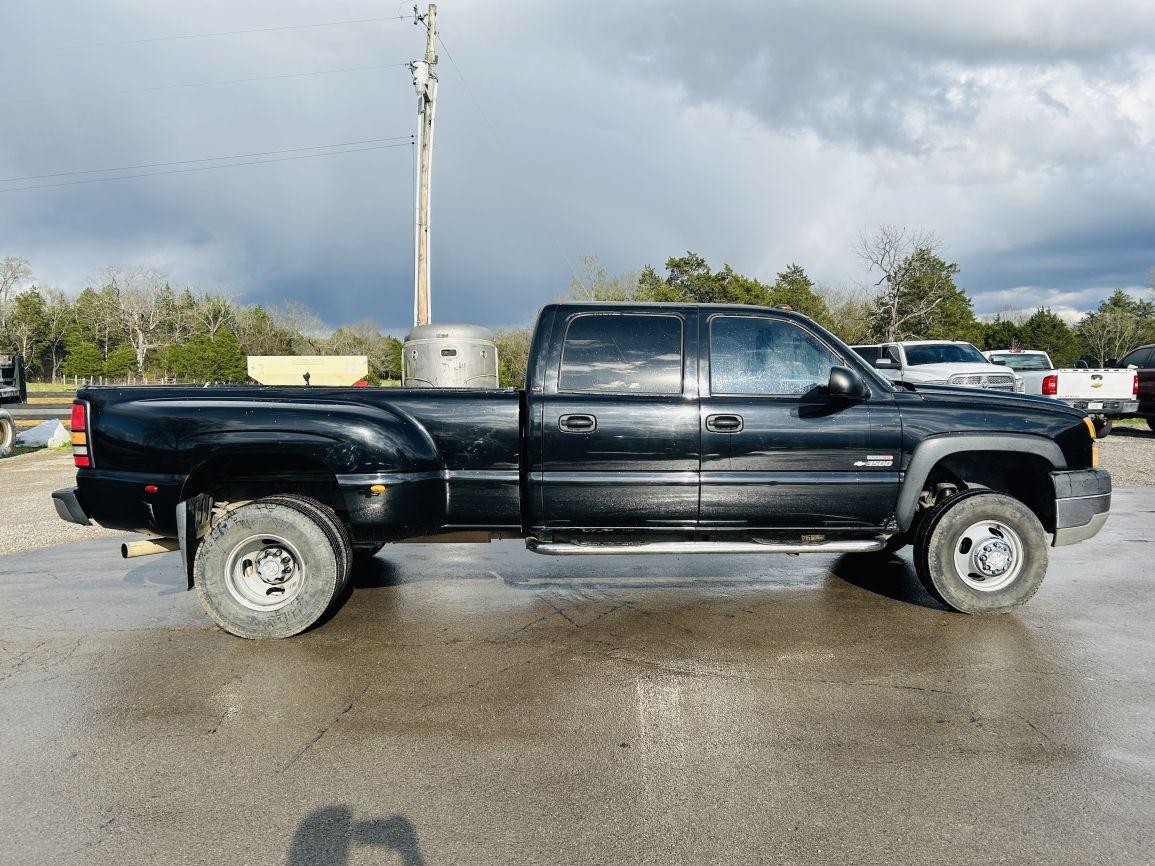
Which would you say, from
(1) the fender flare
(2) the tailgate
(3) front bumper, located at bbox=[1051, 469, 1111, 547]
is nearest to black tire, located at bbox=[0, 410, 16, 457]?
(1) the fender flare

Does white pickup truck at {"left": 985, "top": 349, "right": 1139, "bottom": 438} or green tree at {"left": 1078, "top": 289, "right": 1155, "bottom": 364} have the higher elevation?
green tree at {"left": 1078, "top": 289, "right": 1155, "bottom": 364}

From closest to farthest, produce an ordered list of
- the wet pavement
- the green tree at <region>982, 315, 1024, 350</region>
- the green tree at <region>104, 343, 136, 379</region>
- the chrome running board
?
the wet pavement
the chrome running board
the green tree at <region>104, 343, 136, 379</region>
the green tree at <region>982, 315, 1024, 350</region>

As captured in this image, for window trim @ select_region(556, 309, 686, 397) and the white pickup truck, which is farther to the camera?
the white pickup truck

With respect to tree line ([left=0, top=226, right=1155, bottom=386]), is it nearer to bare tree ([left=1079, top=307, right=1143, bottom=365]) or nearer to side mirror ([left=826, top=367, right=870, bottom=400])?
bare tree ([left=1079, top=307, right=1143, bottom=365])

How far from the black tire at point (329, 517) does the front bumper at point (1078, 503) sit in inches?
181

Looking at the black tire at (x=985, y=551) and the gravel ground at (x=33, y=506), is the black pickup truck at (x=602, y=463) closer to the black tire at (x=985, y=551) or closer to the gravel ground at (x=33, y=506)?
the black tire at (x=985, y=551)

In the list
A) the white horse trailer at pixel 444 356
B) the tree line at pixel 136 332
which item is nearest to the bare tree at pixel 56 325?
the tree line at pixel 136 332

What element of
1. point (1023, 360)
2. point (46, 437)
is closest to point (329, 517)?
point (46, 437)

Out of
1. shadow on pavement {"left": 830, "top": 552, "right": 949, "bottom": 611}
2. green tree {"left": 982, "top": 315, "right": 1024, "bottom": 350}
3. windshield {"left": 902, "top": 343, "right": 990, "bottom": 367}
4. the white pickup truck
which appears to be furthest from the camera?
green tree {"left": 982, "top": 315, "right": 1024, "bottom": 350}

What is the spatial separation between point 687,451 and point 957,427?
1765 millimetres

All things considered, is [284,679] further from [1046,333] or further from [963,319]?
[1046,333]

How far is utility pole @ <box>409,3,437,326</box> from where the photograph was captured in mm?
17094

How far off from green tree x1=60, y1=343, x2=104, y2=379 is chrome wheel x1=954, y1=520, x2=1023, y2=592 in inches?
2580

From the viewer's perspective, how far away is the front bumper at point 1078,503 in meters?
5.05
